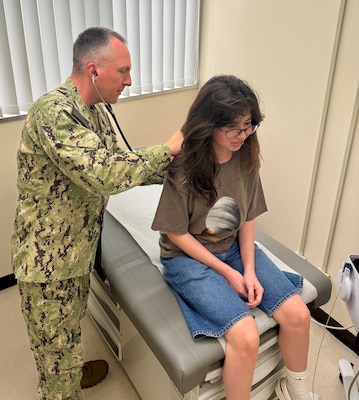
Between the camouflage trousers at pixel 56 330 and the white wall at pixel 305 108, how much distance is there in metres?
1.04

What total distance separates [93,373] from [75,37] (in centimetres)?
145

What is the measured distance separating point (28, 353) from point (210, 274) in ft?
3.30

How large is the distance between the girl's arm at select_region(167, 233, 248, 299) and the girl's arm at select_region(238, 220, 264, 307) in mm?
25

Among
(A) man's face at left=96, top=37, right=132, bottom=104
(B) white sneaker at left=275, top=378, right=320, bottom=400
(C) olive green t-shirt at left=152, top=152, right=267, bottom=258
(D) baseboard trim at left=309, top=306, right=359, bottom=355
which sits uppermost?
(A) man's face at left=96, top=37, right=132, bottom=104

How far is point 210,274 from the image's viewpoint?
4.17ft

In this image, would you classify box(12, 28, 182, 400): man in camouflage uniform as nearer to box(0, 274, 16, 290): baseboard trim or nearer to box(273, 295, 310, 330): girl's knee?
box(273, 295, 310, 330): girl's knee

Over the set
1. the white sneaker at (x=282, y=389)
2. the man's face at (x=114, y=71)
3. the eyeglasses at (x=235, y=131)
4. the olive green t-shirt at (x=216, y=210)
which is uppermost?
the man's face at (x=114, y=71)

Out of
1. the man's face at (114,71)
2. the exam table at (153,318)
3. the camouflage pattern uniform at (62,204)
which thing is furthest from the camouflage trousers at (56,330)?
the man's face at (114,71)

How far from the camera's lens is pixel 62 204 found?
1.17 meters

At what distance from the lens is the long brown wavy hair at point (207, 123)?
1.16 metres

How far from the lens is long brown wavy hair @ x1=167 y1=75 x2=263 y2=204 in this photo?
1159mm

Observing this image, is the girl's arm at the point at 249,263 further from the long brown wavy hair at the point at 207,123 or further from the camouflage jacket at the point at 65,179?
the camouflage jacket at the point at 65,179

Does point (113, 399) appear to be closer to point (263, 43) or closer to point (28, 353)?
point (28, 353)

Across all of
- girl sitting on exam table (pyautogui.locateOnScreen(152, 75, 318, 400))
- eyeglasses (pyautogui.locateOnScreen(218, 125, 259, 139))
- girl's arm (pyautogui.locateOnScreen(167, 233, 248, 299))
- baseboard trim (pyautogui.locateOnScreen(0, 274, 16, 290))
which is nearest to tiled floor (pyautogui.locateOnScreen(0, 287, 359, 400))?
baseboard trim (pyautogui.locateOnScreen(0, 274, 16, 290))
